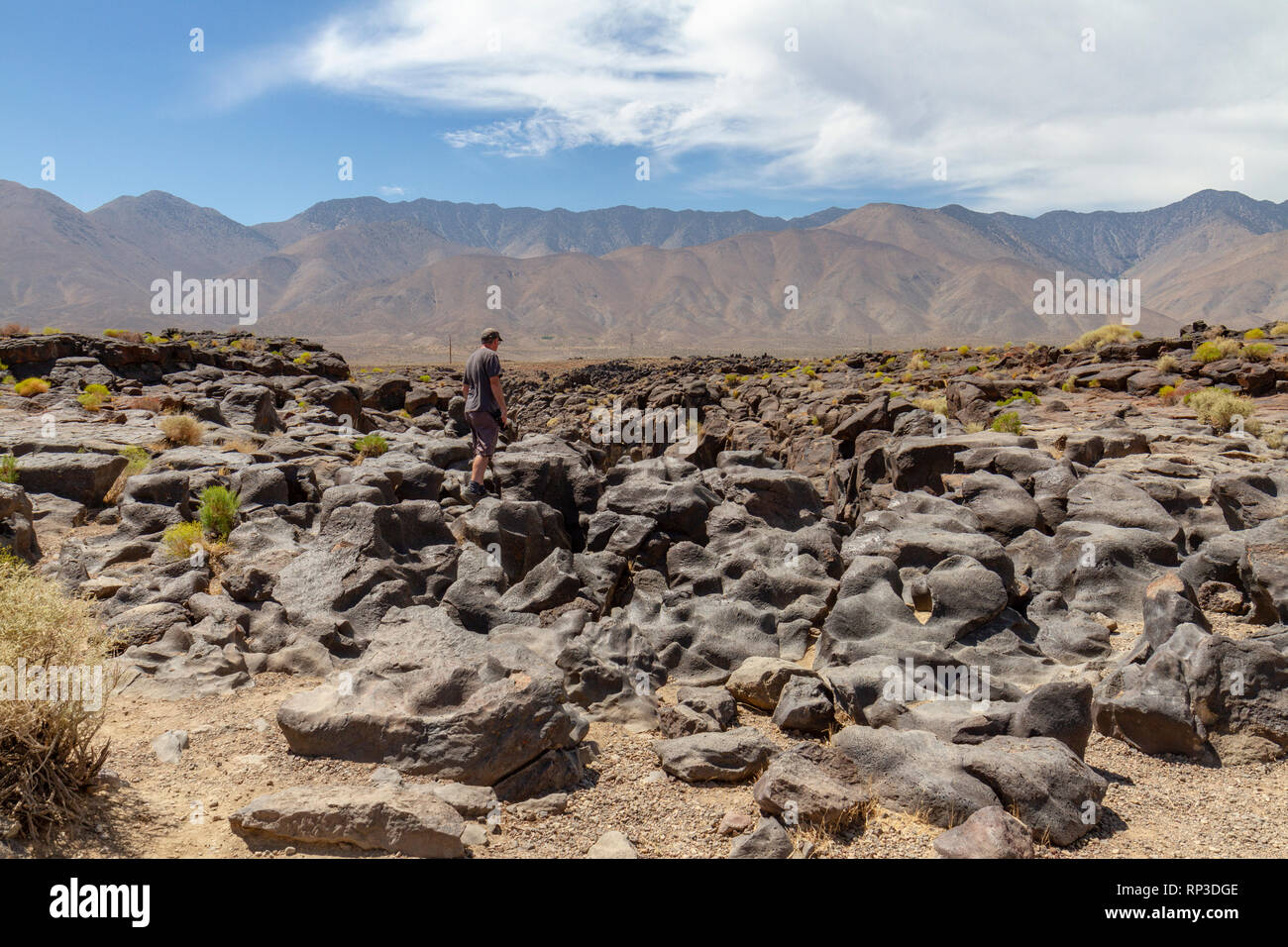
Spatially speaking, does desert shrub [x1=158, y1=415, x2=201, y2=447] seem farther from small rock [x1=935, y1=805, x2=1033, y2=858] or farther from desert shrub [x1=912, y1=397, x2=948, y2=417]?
desert shrub [x1=912, y1=397, x2=948, y2=417]

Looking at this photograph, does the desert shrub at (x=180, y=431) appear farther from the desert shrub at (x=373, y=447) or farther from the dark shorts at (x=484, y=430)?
the dark shorts at (x=484, y=430)

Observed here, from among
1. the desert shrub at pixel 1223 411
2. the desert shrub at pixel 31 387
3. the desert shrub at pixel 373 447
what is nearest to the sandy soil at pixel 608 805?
the desert shrub at pixel 373 447

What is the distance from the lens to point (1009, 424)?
17.3 m

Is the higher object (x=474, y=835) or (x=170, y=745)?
(x=170, y=745)

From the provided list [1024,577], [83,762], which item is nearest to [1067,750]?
[1024,577]

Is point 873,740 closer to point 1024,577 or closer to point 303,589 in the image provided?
point 1024,577

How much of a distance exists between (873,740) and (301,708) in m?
3.98

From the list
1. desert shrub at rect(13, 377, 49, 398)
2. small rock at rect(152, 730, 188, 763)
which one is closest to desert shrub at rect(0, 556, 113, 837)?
small rock at rect(152, 730, 188, 763)

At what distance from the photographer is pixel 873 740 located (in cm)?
557

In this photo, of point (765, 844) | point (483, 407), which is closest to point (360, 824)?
point (765, 844)

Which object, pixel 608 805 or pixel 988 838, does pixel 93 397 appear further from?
pixel 988 838

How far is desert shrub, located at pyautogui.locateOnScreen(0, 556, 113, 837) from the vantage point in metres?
4.10

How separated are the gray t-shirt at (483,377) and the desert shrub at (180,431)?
6.26 meters

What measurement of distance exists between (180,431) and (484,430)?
6.75 meters
